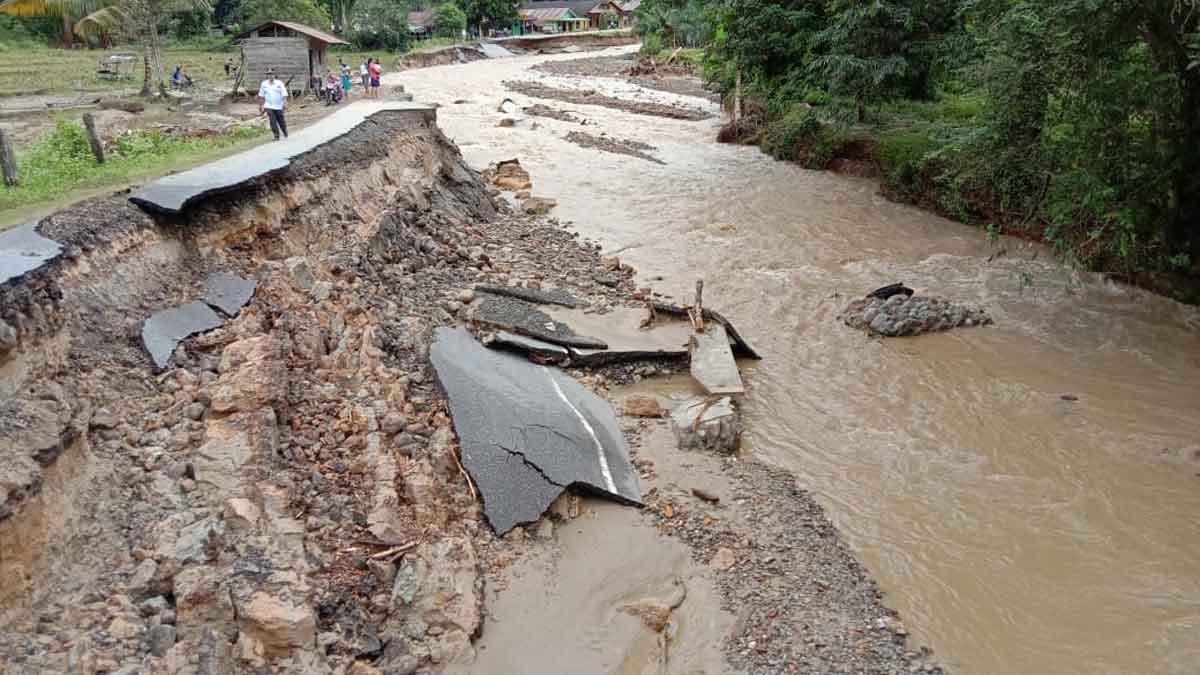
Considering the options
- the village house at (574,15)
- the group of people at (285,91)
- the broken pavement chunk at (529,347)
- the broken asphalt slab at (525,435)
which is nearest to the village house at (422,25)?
the village house at (574,15)

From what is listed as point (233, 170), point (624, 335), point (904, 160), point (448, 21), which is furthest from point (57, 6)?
point (448, 21)

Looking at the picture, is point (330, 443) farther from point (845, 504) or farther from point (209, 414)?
point (845, 504)

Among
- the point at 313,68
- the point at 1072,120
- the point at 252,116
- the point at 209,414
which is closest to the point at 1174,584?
the point at 1072,120

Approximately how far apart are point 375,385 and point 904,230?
1284 cm

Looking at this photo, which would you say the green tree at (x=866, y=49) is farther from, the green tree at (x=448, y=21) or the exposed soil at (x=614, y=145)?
the green tree at (x=448, y=21)

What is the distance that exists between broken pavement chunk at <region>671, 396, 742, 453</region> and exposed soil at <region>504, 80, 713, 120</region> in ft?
79.0

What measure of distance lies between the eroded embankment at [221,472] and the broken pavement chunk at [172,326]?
0.36 ft

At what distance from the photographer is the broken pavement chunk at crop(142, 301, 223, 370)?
7.43 m

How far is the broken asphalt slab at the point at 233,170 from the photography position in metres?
9.37

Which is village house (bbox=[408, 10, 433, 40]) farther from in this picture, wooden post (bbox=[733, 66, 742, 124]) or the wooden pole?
the wooden pole

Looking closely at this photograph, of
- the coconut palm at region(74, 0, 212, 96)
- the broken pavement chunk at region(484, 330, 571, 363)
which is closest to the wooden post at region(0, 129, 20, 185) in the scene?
the broken pavement chunk at region(484, 330, 571, 363)

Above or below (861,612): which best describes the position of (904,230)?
above

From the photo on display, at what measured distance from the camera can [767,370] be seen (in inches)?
440

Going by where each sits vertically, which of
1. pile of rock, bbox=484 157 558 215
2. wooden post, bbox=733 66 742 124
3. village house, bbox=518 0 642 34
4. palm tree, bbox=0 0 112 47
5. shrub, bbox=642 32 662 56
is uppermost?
village house, bbox=518 0 642 34
